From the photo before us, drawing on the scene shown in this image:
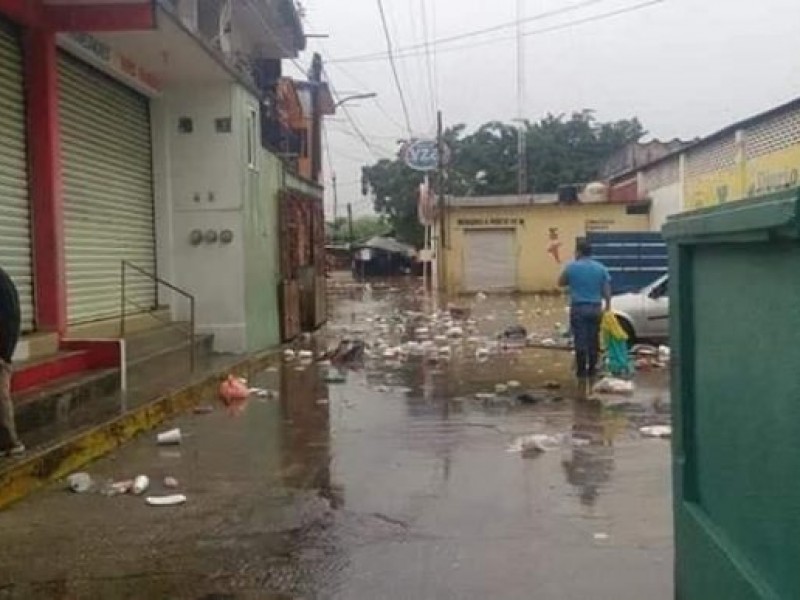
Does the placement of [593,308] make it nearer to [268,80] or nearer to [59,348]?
[59,348]

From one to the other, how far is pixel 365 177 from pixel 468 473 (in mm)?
64429

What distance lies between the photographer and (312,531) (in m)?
6.64

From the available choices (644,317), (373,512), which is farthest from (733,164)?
(373,512)

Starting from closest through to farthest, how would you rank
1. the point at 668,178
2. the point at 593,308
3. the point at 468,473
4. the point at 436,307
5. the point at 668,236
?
1. the point at 668,236
2. the point at 468,473
3. the point at 593,308
4. the point at 436,307
5. the point at 668,178

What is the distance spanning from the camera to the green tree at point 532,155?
64750 mm

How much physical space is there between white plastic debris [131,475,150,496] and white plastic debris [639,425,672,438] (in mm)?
4510

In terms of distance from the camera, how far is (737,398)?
9.65 feet

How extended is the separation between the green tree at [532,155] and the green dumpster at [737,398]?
6035 cm

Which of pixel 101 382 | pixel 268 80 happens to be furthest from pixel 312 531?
pixel 268 80

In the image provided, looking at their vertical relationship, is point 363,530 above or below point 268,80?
below

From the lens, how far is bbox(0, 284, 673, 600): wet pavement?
564 centimetres

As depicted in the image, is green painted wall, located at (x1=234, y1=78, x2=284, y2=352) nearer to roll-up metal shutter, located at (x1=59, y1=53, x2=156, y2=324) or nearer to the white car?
roll-up metal shutter, located at (x1=59, y1=53, x2=156, y2=324)

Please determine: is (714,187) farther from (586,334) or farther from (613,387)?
(613,387)

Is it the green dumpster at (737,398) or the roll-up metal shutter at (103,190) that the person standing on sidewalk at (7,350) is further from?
the green dumpster at (737,398)
